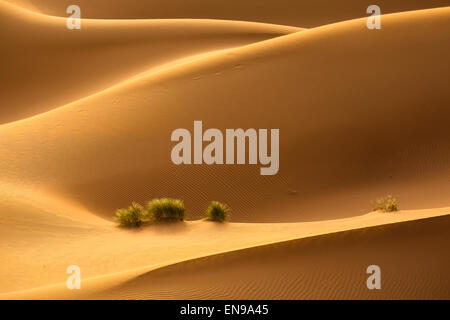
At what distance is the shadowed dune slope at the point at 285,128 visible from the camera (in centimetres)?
1576

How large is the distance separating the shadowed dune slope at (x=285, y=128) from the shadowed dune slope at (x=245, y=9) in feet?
72.7

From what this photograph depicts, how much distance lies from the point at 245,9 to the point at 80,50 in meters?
16.2

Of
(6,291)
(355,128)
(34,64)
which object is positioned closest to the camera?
(6,291)

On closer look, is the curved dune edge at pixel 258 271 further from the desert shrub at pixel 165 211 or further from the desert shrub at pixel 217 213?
the desert shrub at pixel 165 211

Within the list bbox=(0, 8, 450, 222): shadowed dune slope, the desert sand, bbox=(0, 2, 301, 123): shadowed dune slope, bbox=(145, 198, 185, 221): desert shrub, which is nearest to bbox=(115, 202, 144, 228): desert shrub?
bbox=(145, 198, 185, 221): desert shrub

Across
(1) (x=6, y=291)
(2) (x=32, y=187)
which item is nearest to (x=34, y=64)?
(2) (x=32, y=187)

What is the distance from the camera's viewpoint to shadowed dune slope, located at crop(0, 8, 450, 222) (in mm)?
15758

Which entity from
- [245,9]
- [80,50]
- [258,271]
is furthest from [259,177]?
[245,9]
